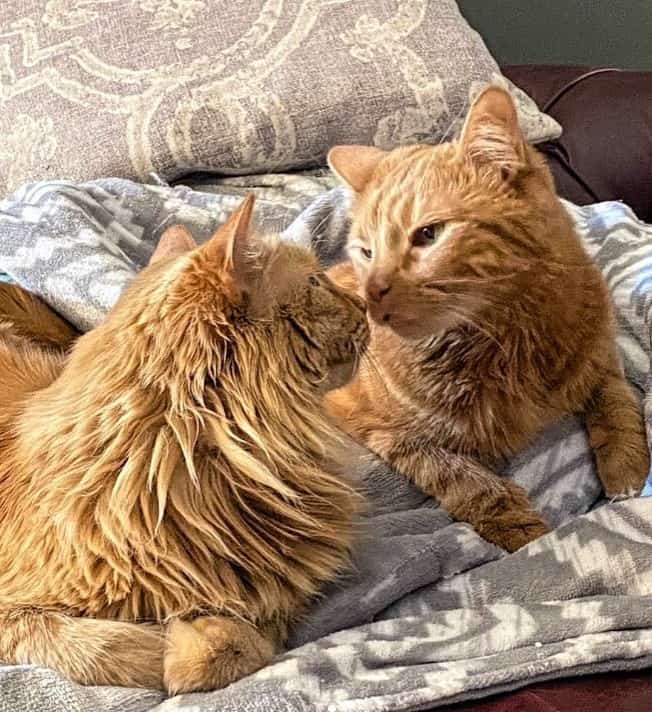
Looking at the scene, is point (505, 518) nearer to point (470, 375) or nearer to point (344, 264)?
point (470, 375)

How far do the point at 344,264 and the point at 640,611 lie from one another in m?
0.80

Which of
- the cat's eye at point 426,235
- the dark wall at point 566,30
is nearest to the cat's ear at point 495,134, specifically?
the cat's eye at point 426,235

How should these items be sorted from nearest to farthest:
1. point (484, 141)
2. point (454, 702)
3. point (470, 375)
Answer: point (454, 702) → point (484, 141) → point (470, 375)

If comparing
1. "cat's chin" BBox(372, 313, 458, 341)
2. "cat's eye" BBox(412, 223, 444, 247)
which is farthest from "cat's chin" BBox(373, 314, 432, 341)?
"cat's eye" BBox(412, 223, 444, 247)

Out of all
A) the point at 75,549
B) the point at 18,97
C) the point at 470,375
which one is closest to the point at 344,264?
the point at 470,375

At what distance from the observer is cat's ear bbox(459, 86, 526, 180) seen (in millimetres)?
1279

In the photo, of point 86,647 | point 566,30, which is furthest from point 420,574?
point 566,30

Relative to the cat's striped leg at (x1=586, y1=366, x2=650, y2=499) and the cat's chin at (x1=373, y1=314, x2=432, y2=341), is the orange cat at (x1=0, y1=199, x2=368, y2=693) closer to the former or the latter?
the cat's chin at (x1=373, y1=314, x2=432, y2=341)

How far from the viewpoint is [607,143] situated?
2223 millimetres

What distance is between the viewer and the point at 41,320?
5.38 ft

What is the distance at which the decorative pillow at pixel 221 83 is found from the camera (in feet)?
6.77

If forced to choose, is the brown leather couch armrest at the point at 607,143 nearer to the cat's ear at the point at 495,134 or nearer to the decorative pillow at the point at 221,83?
the decorative pillow at the point at 221,83

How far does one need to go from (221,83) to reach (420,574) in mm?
1291

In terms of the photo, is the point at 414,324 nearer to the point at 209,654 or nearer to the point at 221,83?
the point at 209,654
